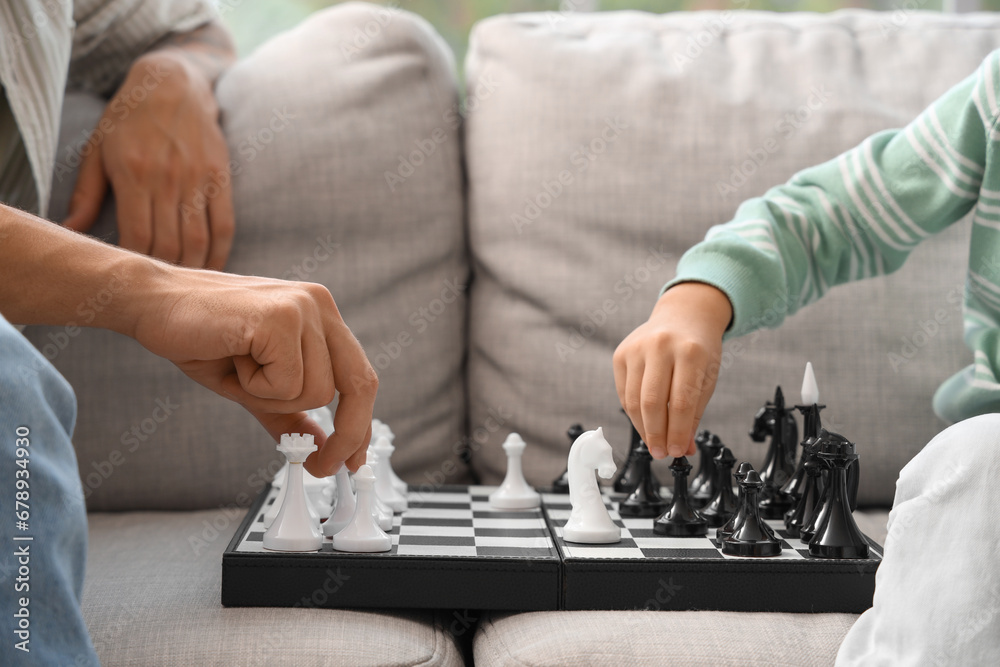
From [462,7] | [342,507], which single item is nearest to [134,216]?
[342,507]

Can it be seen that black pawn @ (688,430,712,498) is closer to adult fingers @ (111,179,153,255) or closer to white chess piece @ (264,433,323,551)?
white chess piece @ (264,433,323,551)

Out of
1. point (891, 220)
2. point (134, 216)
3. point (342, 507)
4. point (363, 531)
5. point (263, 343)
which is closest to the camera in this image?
point (263, 343)

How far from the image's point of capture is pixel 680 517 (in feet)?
3.26

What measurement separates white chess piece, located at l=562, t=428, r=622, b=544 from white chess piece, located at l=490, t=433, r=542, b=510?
0.13 meters

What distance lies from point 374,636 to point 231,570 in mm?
157

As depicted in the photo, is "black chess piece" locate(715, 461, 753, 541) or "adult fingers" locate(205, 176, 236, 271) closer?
"black chess piece" locate(715, 461, 753, 541)

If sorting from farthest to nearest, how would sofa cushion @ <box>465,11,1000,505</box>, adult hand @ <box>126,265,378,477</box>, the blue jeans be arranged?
1. sofa cushion @ <box>465,11,1000,505</box>
2. adult hand @ <box>126,265,378,477</box>
3. the blue jeans

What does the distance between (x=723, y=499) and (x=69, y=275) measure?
75 cm

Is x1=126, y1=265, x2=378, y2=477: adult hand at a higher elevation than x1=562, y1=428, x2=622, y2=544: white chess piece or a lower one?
higher

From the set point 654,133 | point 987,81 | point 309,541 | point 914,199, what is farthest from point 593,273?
point 309,541

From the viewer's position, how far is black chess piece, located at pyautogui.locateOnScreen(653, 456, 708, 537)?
38.9 inches

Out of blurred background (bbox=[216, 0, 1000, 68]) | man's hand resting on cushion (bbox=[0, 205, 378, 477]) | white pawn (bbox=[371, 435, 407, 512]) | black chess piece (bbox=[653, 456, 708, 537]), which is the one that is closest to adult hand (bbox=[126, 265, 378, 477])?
man's hand resting on cushion (bbox=[0, 205, 378, 477])

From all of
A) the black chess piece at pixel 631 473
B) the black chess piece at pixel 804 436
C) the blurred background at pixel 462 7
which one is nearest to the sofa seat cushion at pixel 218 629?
the black chess piece at pixel 631 473

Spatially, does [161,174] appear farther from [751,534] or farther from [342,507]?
[751,534]
